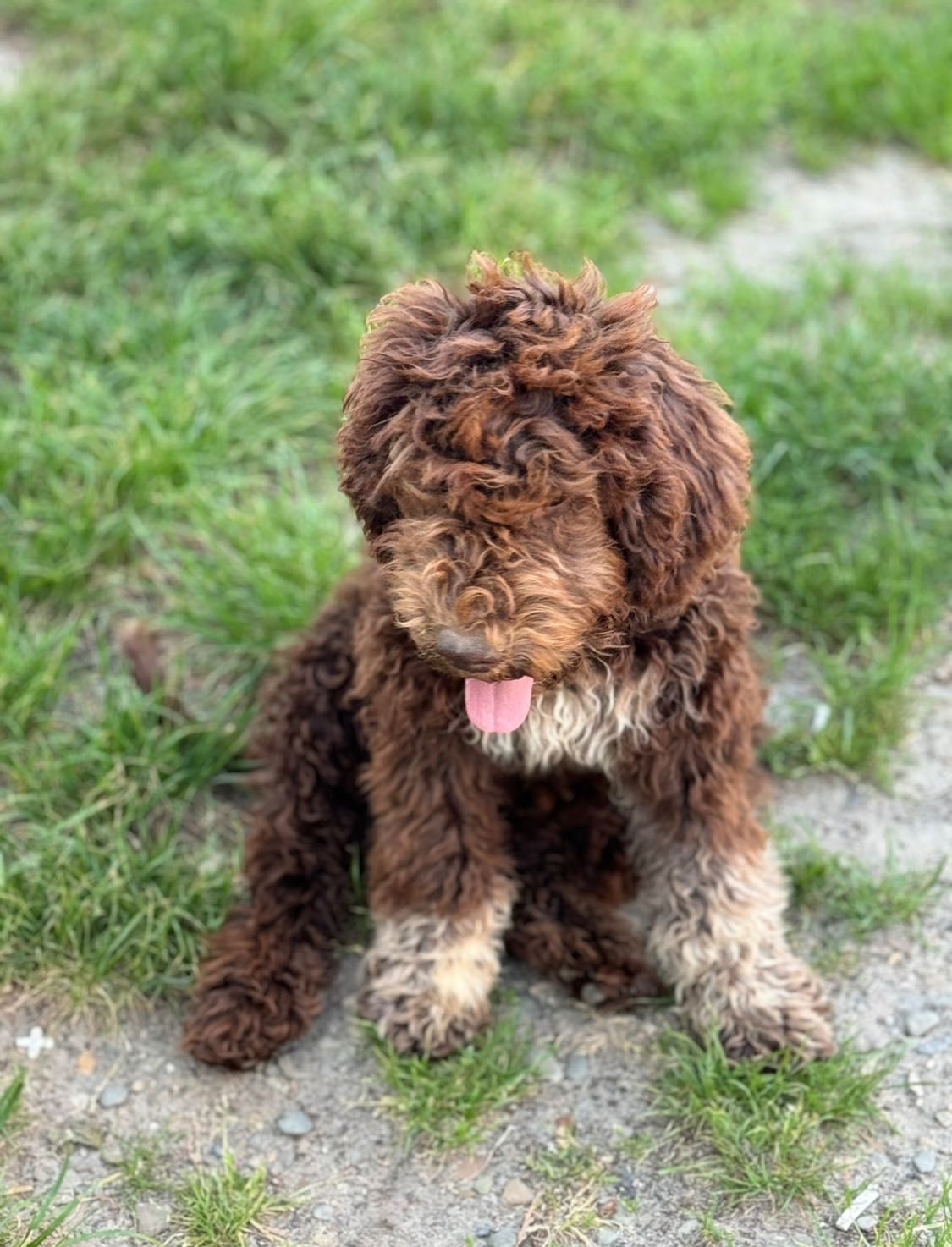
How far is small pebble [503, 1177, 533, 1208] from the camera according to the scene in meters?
3.45

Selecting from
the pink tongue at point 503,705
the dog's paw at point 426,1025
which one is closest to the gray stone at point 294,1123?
the dog's paw at point 426,1025

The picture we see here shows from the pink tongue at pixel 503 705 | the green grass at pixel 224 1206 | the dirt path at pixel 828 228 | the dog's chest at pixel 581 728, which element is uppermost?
the pink tongue at pixel 503 705

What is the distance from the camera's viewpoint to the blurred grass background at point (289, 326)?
431 centimetres

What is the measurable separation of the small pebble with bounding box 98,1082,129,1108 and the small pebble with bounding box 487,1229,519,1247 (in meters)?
0.93

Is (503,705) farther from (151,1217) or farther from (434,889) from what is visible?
(151,1217)

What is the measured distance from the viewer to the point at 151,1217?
343 cm

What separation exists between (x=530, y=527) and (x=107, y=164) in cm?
372

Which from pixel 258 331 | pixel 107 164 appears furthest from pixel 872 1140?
pixel 107 164

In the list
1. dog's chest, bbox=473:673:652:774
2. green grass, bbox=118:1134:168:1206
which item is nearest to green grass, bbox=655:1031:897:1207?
dog's chest, bbox=473:673:652:774

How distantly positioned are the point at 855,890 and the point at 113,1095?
1861mm

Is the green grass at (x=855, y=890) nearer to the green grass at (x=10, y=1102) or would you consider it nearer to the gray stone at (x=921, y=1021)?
the gray stone at (x=921, y=1021)

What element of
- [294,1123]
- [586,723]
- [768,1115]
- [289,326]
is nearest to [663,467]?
[586,723]

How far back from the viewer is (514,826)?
4.01 meters

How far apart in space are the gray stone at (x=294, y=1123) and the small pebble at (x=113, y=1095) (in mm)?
367
